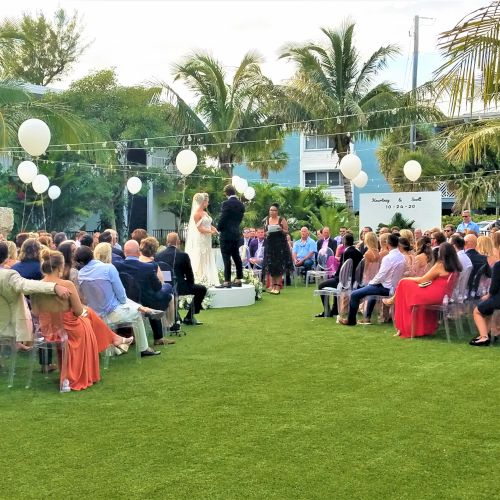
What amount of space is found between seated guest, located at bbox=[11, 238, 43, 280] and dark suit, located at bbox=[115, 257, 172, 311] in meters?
1.04

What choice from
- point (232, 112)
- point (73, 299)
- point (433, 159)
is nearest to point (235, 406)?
point (73, 299)

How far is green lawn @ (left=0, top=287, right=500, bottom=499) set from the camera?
4.06 metres

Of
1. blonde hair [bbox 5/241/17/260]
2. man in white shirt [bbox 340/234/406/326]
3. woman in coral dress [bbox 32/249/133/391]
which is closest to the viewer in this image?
woman in coral dress [bbox 32/249/133/391]

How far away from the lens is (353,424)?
5.16 metres

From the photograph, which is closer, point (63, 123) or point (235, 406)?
point (235, 406)

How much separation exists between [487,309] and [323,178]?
32376mm

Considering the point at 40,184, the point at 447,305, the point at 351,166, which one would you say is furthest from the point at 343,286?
the point at 40,184

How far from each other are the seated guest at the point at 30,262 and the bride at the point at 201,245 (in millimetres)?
4353

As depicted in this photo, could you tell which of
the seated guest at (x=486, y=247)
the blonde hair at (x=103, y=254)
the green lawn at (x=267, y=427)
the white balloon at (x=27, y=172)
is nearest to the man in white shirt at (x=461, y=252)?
the seated guest at (x=486, y=247)

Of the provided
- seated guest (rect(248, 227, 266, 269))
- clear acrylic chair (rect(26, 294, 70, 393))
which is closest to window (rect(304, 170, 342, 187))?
seated guest (rect(248, 227, 266, 269))

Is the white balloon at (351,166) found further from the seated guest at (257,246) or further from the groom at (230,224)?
the groom at (230,224)

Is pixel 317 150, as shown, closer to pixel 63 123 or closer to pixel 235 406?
pixel 63 123

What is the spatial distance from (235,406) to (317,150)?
35203 mm

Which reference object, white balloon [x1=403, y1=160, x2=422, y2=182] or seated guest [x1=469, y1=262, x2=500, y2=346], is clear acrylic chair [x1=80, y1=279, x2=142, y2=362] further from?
white balloon [x1=403, y1=160, x2=422, y2=182]
